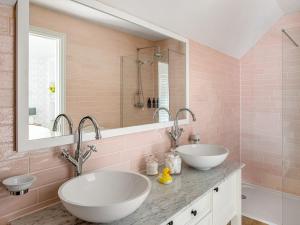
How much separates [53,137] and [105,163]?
0.40m

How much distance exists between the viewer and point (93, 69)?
1514 millimetres

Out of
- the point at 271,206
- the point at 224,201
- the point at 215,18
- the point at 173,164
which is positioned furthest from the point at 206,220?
the point at 215,18

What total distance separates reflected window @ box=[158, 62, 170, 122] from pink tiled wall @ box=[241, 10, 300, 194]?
171 centimetres

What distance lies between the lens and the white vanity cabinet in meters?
1.28

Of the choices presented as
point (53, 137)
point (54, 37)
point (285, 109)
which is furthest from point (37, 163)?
point (285, 109)

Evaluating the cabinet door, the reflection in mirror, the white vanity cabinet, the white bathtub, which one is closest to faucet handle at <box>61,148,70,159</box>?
the reflection in mirror

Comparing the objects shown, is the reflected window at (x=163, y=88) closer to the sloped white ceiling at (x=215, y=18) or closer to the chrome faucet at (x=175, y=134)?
the chrome faucet at (x=175, y=134)

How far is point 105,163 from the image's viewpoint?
150 centimetres

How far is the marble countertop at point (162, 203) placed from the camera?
3.50ft

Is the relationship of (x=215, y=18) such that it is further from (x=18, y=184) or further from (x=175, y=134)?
(x=18, y=184)

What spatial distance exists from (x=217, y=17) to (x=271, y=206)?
221cm

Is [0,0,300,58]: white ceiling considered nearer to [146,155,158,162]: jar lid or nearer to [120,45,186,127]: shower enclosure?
[120,45,186,127]: shower enclosure

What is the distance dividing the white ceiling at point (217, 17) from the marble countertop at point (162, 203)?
1015 mm

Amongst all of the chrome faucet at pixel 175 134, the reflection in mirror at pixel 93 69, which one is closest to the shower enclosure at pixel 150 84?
the reflection in mirror at pixel 93 69
